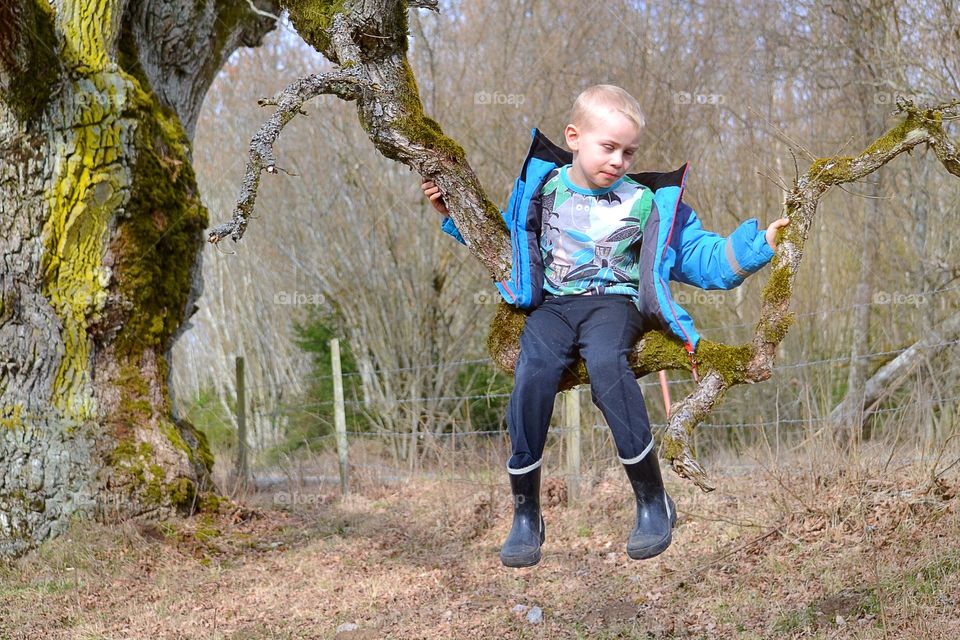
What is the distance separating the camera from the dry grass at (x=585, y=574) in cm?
583

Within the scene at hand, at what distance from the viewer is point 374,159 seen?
39.2 ft

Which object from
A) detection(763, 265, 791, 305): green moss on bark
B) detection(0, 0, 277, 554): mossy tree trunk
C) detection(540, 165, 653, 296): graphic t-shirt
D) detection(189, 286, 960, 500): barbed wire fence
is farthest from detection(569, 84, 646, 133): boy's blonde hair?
detection(0, 0, 277, 554): mossy tree trunk

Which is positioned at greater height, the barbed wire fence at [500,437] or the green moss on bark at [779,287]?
the green moss on bark at [779,287]

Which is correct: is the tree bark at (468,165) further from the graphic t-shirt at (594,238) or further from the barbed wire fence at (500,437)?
the barbed wire fence at (500,437)

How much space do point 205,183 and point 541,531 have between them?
13.7 m

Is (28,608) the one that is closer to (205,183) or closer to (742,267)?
(742,267)

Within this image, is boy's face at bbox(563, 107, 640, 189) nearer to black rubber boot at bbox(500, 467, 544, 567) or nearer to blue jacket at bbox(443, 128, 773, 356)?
blue jacket at bbox(443, 128, 773, 356)

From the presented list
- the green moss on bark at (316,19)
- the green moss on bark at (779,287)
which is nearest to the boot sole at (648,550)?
the green moss on bark at (779,287)

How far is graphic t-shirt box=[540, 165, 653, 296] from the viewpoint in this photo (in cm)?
365

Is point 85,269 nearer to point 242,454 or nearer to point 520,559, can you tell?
point 242,454

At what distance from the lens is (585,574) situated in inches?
277

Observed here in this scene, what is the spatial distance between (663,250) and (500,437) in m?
5.64

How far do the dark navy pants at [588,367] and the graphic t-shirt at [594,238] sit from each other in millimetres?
62

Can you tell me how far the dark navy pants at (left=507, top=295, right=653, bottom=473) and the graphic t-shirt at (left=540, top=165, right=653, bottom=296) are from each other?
62 millimetres
